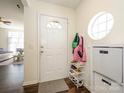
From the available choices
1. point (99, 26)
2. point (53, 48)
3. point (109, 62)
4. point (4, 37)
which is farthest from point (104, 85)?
point (4, 37)

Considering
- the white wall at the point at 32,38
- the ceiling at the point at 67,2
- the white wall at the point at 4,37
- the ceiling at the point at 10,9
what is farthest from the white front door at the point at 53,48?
the white wall at the point at 4,37

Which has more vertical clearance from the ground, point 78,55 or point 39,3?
point 39,3

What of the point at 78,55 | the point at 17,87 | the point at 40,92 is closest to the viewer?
the point at 40,92

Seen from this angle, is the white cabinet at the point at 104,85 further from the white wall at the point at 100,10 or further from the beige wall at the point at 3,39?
the beige wall at the point at 3,39

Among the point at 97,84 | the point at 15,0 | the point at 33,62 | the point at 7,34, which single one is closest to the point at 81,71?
the point at 97,84

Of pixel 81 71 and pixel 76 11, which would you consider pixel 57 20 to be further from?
pixel 81 71

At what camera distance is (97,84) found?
1.72 metres

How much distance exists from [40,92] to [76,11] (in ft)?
8.51

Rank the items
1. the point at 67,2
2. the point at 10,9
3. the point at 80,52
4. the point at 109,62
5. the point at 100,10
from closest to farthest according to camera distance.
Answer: the point at 109,62 < the point at 100,10 < the point at 80,52 < the point at 67,2 < the point at 10,9

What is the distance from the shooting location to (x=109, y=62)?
138cm

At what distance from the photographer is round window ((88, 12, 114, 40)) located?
1994 mm

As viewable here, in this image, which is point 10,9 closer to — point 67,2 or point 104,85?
point 67,2

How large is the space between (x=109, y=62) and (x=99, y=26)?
1.17 m

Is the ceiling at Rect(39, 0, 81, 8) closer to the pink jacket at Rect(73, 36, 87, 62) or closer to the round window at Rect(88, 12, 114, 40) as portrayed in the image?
the round window at Rect(88, 12, 114, 40)
